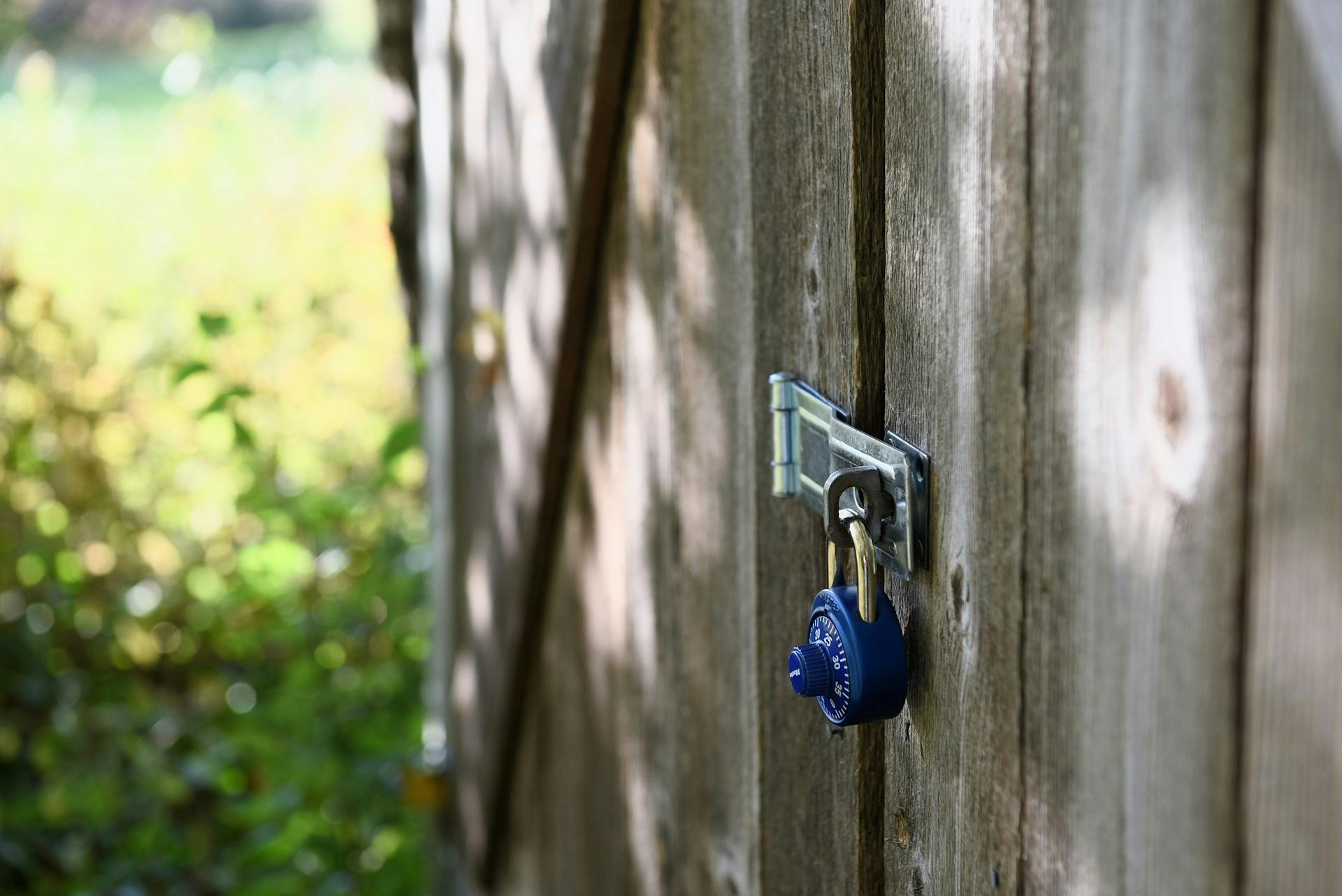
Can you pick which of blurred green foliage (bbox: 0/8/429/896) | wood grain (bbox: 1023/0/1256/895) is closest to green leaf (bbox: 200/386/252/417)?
blurred green foliage (bbox: 0/8/429/896)

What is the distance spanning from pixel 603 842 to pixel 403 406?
3.40 m

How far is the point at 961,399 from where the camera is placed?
0.89m

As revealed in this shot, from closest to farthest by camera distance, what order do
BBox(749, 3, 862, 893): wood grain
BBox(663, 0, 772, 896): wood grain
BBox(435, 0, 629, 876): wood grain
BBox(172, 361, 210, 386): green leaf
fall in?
BBox(749, 3, 862, 893): wood grain < BBox(663, 0, 772, 896): wood grain < BBox(435, 0, 629, 876): wood grain < BBox(172, 361, 210, 386): green leaf

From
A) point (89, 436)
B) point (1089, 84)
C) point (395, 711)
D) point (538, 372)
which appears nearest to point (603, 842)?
point (538, 372)

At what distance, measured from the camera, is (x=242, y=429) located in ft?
9.36

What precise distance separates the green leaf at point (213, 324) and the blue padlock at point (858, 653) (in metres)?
1.95

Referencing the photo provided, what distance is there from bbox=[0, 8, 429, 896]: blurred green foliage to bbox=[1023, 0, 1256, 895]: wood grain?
8.47ft

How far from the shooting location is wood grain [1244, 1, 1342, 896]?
1.84 ft

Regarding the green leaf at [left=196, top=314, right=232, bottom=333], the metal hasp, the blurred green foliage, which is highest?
the metal hasp

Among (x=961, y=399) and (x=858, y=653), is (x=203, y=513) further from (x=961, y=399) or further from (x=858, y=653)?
(x=961, y=399)

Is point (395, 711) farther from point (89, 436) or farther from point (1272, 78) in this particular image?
point (1272, 78)

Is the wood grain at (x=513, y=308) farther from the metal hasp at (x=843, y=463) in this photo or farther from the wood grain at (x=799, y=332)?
the metal hasp at (x=843, y=463)

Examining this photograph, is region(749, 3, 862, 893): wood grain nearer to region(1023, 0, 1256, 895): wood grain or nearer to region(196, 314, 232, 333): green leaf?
region(1023, 0, 1256, 895): wood grain

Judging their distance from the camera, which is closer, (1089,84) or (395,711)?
(1089,84)
